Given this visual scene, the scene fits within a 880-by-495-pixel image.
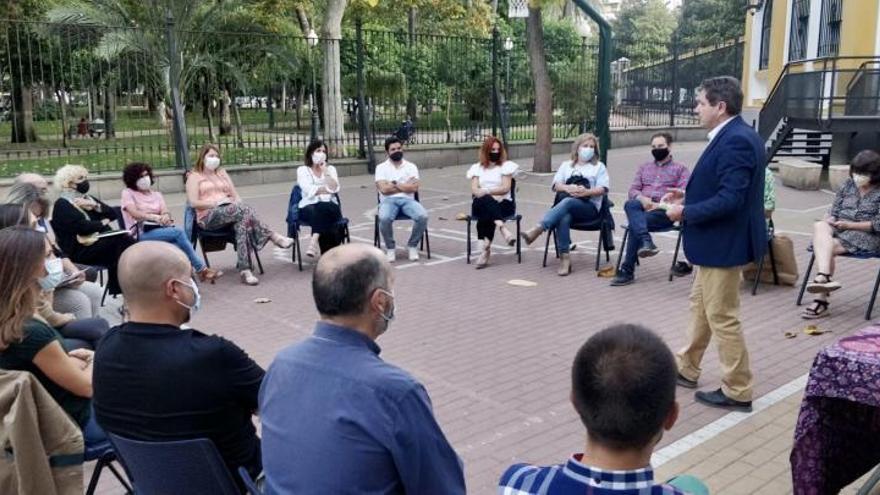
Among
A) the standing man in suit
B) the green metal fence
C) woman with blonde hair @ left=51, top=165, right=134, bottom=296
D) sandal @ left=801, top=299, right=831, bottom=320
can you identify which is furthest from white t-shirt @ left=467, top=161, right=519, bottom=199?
the green metal fence

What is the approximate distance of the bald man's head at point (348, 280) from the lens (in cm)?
254

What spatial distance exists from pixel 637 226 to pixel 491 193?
1709mm

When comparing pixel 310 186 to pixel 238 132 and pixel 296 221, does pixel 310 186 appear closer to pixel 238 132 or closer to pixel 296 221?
pixel 296 221

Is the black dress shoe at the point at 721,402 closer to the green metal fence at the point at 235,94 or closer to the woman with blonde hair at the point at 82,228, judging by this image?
the woman with blonde hair at the point at 82,228

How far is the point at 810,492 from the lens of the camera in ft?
11.2

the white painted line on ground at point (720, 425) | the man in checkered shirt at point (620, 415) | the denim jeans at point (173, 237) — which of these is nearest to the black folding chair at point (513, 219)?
the denim jeans at point (173, 237)

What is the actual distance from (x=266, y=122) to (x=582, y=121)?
907cm

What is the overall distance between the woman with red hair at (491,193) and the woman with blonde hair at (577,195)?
0.52m

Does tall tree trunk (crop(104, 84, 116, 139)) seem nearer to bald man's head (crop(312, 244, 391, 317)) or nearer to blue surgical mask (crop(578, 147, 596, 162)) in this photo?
blue surgical mask (crop(578, 147, 596, 162))

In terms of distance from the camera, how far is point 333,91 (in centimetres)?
1752

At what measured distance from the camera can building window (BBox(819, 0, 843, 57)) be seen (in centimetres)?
1841

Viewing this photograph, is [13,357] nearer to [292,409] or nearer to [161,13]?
[292,409]

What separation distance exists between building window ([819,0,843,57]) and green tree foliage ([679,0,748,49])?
2046 centimetres

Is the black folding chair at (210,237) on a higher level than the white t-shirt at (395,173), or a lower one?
lower
